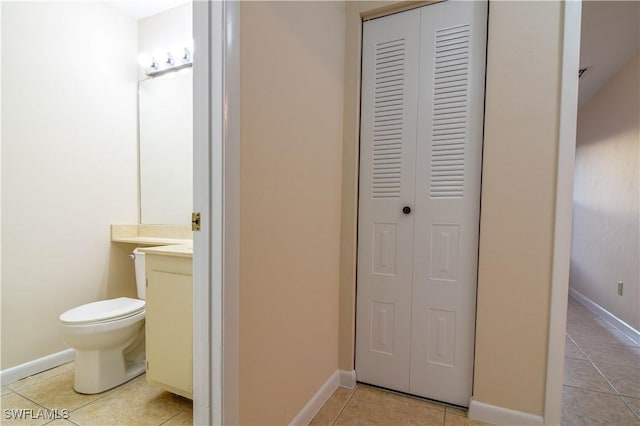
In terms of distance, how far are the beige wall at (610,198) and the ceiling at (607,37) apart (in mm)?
131

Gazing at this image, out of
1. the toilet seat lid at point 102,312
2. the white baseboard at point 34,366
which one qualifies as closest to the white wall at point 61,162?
the white baseboard at point 34,366

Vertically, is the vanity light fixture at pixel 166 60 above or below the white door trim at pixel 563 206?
above

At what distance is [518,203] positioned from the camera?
1.45 meters

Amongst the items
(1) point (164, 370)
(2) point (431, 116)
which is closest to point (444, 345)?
(2) point (431, 116)

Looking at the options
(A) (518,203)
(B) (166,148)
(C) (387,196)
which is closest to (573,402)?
(A) (518,203)

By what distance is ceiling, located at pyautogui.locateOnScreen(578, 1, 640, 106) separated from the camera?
7.32 feet

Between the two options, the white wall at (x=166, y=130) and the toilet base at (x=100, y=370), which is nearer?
the toilet base at (x=100, y=370)

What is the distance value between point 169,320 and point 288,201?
2.86ft

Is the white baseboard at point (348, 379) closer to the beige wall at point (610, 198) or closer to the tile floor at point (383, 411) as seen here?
the tile floor at point (383, 411)

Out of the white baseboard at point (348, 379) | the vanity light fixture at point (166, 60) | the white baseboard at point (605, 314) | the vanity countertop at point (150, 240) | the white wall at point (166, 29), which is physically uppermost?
the white wall at point (166, 29)

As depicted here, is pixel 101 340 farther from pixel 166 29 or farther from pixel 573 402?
pixel 573 402

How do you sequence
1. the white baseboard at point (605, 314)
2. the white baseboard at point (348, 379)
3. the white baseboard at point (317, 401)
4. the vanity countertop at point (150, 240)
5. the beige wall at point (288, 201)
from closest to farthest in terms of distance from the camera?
1. the beige wall at point (288, 201)
2. the white baseboard at point (317, 401)
3. the white baseboard at point (348, 379)
4. the vanity countertop at point (150, 240)
5. the white baseboard at point (605, 314)

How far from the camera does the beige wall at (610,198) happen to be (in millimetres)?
2783

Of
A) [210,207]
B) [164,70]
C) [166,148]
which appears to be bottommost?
[210,207]
